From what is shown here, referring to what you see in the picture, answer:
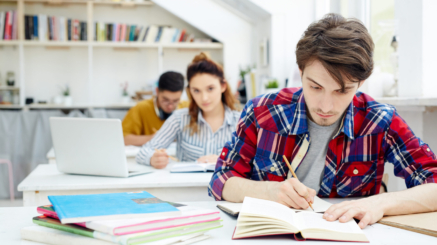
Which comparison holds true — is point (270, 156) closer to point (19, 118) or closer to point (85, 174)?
point (85, 174)

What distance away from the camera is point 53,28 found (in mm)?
4887

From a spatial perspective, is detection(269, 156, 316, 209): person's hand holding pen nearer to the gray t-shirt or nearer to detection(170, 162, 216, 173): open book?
the gray t-shirt

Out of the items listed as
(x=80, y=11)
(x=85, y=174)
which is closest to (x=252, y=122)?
(x=85, y=174)

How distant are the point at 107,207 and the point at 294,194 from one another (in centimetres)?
48

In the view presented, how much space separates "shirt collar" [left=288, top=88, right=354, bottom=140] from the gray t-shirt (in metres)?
0.05

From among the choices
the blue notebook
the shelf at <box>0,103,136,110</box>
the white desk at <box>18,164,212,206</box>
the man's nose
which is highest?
the shelf at <box>0,103,136,110</box>

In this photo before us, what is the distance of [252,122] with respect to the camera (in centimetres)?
134

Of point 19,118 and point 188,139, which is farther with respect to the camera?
point 19,118

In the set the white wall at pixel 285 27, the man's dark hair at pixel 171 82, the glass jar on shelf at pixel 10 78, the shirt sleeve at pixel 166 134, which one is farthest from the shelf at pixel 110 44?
the shirt sleeve at pixel 166 134

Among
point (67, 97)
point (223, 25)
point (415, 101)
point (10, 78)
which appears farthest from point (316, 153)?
point (10, 78)

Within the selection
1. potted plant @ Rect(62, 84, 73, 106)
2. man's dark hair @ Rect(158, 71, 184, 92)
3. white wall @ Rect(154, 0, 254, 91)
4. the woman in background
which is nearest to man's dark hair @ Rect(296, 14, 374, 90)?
the woman in background

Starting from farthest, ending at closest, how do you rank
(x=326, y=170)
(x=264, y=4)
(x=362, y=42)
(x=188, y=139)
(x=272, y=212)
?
1. (x=264, y=4)
2. (x=188, y=139)
3. (x=326, y=170)
4. (x=362, y=42)
5. (x=272, y=212)

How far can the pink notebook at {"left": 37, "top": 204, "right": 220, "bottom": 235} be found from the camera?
0.73 metres

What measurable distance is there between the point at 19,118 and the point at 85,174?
9.04 ft
